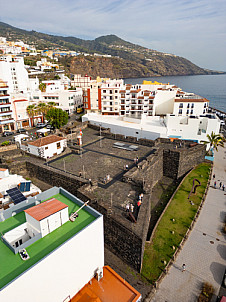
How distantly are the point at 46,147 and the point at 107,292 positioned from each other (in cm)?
2633

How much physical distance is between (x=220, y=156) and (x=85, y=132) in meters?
35.2

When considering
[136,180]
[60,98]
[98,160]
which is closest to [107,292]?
[136,180]

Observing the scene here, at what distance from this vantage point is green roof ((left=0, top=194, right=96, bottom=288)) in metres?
11.6

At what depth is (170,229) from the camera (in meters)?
26.2

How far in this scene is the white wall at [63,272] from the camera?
36.1 feet

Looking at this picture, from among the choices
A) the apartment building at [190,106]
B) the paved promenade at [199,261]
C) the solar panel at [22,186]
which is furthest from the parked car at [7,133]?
the paved promenade at [199,261]

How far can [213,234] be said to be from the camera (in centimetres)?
2577

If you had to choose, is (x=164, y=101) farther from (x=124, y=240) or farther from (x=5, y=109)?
(x=124, y=240)

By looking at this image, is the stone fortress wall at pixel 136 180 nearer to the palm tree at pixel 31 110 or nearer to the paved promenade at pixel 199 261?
the paved promenade at pixel 199 261

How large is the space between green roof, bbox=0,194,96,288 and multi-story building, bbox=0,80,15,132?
150 ft

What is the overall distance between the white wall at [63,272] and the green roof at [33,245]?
2.40 ft

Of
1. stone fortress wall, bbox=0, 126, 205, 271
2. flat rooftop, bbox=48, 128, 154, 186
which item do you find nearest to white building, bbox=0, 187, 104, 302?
stone fortress wall, bbox=0, 126, 205, 271

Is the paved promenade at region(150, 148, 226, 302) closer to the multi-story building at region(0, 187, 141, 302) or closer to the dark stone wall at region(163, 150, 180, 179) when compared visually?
the multi-story building at region(0, 187, 141, 302)

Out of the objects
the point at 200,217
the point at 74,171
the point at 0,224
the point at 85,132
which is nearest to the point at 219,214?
the point at 200,217
